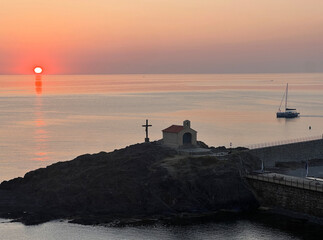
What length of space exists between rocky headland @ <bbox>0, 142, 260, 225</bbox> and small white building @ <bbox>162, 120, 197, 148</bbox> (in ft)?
11.0

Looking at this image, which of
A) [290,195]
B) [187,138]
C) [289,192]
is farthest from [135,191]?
[290,195]

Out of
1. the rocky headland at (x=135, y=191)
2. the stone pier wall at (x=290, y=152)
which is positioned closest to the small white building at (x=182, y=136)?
the rocky headland at (x=135, y=191)

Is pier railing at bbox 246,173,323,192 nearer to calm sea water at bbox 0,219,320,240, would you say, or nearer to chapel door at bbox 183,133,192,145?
calm sea water at bbox 0,219,320,240

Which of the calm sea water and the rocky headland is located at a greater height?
the rocky headland

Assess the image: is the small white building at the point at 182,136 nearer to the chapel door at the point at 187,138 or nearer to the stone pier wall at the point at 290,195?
the chapel door at the point at 187,138

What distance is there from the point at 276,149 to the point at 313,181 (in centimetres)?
1768

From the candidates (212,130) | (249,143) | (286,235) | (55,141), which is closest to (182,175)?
(286,235)

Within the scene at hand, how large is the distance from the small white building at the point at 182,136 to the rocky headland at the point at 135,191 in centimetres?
334

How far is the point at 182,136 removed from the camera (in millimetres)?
82312

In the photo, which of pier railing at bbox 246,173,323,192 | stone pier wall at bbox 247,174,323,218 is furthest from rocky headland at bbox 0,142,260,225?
pier railing at bbox 246,173,323,192

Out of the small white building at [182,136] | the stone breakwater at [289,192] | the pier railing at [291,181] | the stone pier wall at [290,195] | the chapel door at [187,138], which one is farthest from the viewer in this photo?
the chapel door at [187,138]

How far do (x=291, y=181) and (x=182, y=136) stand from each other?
63.3 feet

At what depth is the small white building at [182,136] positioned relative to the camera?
82125 millimetres

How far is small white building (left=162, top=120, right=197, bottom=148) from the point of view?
82.1 meters
